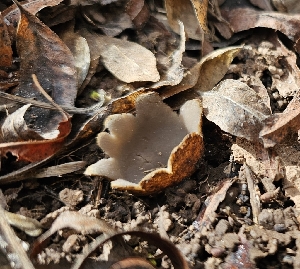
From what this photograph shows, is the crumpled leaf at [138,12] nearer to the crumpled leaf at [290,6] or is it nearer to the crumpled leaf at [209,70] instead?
the crumpled leaf at [209,70]

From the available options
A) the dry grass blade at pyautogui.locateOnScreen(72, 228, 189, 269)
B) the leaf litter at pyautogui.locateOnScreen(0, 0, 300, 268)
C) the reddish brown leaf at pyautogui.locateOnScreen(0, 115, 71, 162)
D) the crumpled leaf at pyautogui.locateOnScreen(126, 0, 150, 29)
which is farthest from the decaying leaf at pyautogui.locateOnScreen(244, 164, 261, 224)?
the crumpled leaf at pyautogui.locateOnScreen(126, 0, 150, 29)

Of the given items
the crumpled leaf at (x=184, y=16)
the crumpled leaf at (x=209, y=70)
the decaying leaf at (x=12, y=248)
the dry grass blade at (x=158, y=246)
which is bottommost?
the decaying leaf at (x=12, y=248)

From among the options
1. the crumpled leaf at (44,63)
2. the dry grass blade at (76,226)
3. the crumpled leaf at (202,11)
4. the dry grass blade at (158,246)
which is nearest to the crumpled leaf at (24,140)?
the crumpled leaf at (44,63)

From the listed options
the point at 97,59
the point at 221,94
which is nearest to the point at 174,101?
the point at 221,94

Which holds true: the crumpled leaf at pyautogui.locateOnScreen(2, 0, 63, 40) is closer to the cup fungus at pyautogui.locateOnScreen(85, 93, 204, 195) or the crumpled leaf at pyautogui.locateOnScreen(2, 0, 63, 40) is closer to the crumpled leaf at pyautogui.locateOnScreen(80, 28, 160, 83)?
the crumpled leaf at pyautogui.locateOnScreen(80, 28, 160, 83)

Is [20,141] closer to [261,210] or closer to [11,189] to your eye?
[11,189]

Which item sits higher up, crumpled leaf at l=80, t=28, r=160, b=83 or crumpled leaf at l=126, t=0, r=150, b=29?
crumpled leaf at l=126, t=0, r=150, b=29

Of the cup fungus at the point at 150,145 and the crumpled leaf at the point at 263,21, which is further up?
the crumpled leaf at the point at 263,21
